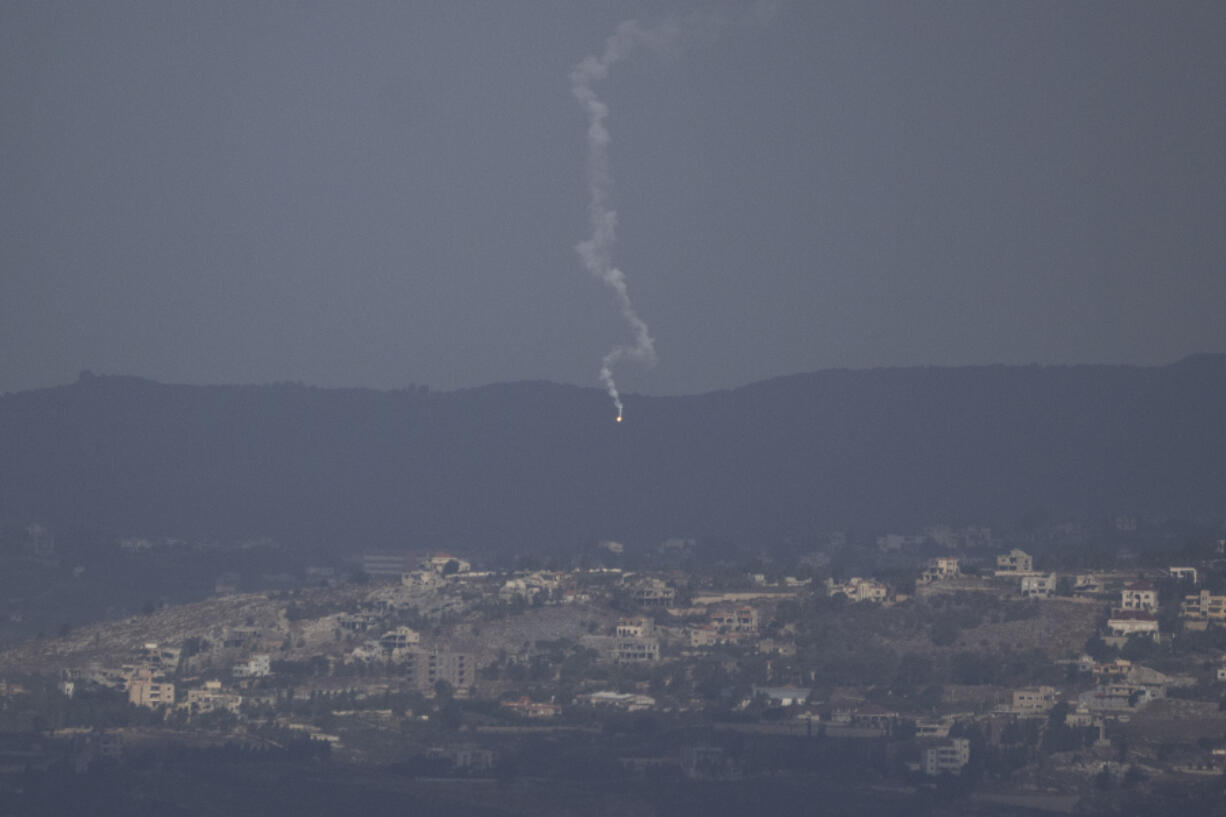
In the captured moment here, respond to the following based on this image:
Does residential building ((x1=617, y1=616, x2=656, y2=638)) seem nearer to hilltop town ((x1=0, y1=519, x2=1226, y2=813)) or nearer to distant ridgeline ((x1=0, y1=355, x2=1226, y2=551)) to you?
hilltop town ((x1=0, y1=519, x2=1226, y2=813))

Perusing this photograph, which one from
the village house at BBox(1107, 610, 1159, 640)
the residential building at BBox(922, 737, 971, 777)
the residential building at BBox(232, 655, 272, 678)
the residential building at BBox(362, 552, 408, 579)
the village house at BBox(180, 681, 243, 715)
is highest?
the residential building at BBox(362, 552, 408, 579)

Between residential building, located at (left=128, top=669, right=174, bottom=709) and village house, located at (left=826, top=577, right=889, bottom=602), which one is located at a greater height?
village house, located at (left=826, top=577, right=889, bottom=602)

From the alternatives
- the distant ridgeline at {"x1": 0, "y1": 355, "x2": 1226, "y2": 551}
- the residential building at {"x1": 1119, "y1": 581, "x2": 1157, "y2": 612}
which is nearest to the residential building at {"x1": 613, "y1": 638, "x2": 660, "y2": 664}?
the residential building at {"x1": 1119, "y1": 581, "x2": 1157, "y2": 612}

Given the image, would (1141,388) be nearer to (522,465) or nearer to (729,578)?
(522,465)

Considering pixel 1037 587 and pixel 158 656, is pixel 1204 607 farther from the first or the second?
pixel 158 656

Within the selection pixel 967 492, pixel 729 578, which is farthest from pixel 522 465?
pixel 729 578

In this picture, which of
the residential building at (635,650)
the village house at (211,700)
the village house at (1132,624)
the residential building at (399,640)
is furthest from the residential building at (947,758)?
the residential building at (399,640)

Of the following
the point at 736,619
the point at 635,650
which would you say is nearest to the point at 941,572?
the point at 736,619
